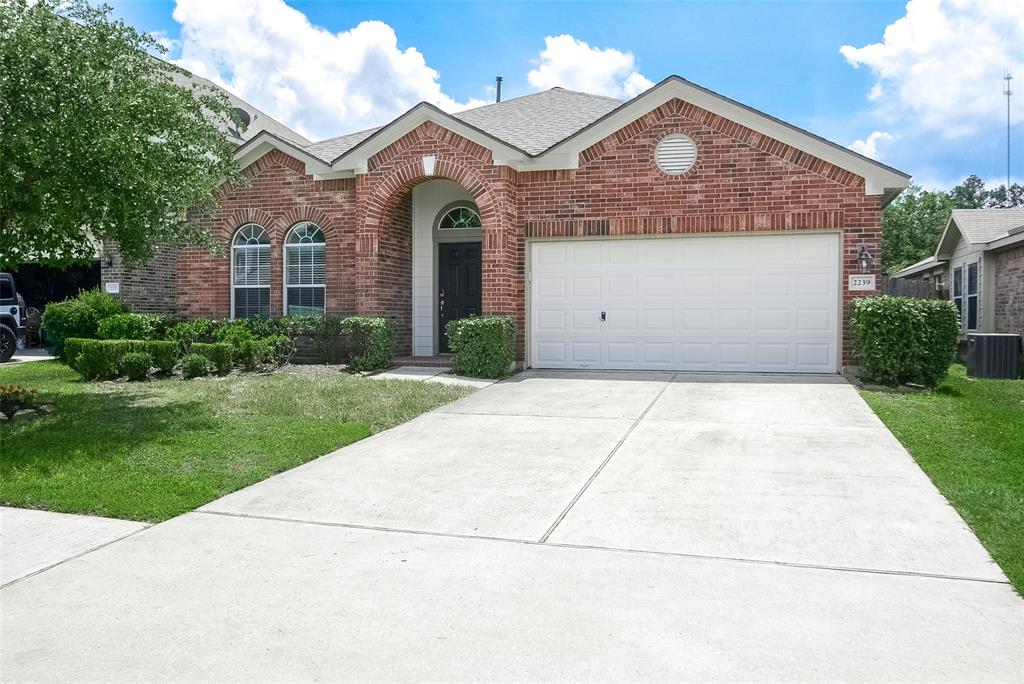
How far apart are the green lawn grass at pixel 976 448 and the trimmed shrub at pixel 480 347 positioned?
529cm

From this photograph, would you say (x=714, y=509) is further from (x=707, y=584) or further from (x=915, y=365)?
(x=915, y=365)

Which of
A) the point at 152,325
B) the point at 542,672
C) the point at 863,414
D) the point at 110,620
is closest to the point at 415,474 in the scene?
the point at 110,620

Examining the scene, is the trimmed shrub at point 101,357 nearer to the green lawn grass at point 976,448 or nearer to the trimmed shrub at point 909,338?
the green lawn grass at point 976,448

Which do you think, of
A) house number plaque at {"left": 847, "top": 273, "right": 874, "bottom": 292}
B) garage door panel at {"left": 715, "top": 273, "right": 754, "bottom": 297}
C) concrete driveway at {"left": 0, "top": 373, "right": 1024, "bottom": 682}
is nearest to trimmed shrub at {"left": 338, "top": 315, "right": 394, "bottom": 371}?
garage door panel at {"left": 715, "top": 273, "right": 754, "bottom": 297}

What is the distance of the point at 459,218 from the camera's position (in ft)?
48.6

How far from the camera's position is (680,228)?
500 inches

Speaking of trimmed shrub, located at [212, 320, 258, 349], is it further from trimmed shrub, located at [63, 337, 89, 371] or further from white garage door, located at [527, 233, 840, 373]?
white garage door, located at [527, 233, 840, 373]

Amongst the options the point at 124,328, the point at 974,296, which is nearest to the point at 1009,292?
the point at 974,296

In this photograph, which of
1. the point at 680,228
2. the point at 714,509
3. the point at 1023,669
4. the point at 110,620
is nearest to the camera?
the point at 1023,669

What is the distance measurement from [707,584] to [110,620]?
284 centimetres

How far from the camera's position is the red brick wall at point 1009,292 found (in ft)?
48.9

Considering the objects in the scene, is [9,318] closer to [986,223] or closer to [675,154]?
[675,154]

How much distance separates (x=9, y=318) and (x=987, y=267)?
2104 centimetres

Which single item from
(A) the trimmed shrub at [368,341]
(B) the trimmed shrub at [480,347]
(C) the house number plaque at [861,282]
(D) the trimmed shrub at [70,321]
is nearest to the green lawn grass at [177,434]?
(A) the trimmed shrub at [368,341]
